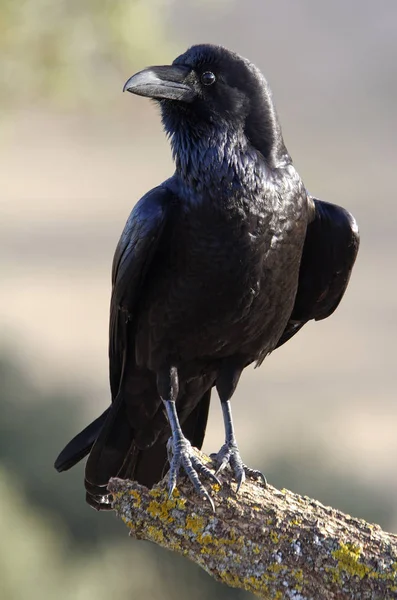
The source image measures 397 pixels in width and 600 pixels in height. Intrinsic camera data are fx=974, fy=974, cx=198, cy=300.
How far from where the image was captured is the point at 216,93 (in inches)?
128

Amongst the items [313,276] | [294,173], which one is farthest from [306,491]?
[294,173]

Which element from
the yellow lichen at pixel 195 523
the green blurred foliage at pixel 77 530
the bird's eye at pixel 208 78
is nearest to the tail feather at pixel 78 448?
the yellow lichen at pixel 195 523


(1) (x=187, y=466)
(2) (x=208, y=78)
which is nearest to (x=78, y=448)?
(1) (x=187, y=466)

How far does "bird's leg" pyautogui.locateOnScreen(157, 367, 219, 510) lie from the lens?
300cm

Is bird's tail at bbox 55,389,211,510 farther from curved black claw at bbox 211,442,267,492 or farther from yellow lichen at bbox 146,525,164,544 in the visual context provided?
yellow lichen at bbox 146,525,164,544

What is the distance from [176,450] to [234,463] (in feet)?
0.64

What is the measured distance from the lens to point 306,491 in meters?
6.26

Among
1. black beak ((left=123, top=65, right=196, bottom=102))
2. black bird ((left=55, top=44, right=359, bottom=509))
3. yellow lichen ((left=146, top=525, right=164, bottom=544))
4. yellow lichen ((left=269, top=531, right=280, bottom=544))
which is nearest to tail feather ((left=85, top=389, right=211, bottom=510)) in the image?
black bird ((left=55, top=44, right=359, bottom=509))

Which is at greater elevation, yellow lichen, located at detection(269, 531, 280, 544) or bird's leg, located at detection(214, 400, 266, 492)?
bird's leg, located at detection(214, 400, 266, 492)

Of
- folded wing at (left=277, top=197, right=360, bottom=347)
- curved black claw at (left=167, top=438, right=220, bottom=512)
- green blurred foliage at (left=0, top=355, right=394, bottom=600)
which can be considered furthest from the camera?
green blurred foliage at (left=0, top=355, right=394, bottom=600)

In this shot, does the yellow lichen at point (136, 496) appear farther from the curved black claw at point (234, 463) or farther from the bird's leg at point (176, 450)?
the curved black claw at point (234, 463)

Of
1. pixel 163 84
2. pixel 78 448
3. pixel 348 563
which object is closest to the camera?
pixel 348 563

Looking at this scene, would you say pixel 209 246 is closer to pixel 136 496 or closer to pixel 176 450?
pixel 176 450

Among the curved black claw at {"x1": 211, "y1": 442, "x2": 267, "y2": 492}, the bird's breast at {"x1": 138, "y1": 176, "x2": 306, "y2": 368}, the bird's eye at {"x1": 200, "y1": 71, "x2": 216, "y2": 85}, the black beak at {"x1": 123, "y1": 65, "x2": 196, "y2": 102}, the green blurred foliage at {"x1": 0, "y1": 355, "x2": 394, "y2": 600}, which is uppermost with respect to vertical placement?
the bird's eye at {"x1": 200, "y1": 71, "x2": 216, "y2": 85}
